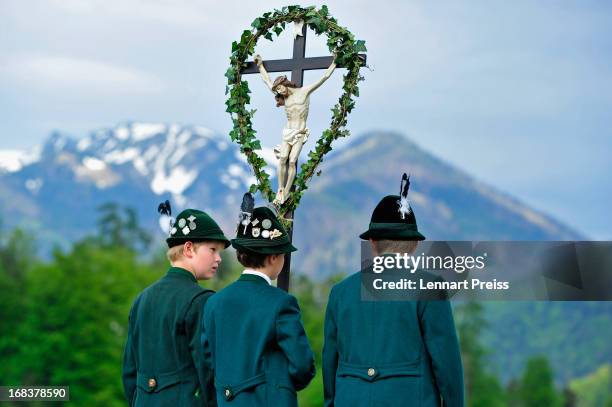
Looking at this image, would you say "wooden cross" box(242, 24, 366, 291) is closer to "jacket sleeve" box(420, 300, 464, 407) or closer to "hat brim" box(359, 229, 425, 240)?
"hat brim" box(359, 229, 425, 240)

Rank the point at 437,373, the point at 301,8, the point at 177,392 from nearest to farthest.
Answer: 1. the point at 437,373
2. the point at 177,392
3. the point at 301,8

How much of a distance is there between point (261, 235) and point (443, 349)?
52.0 inches

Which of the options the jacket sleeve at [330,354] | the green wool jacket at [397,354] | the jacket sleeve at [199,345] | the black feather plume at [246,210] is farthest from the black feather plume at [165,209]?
the green wool jacket at [397,354]

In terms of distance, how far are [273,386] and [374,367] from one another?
2.00ft

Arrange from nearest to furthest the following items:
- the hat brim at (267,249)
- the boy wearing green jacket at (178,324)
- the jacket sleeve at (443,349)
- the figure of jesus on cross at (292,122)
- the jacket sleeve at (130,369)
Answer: the jacket sleeve at (443,349) → the hat brim at (267,249) → the boy wearing green jacket at (178,324) → the jacket sleeve at (130,369) → the figure of jesus on cross at (292,122)

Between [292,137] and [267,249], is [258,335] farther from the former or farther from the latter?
[292,137]

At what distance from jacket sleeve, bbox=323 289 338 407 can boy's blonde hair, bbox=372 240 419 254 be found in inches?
16.6

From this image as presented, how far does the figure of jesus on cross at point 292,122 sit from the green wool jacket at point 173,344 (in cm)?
183

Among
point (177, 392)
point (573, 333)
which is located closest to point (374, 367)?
point (177, 392)

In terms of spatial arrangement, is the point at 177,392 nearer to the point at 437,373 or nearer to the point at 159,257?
the point at 437,373

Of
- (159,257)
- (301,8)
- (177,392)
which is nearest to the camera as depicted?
(177,392)

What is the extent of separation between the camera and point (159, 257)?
7019 centimetres

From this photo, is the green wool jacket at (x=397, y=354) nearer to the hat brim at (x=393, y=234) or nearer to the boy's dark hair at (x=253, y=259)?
the hat brim at (x=393, y=234)

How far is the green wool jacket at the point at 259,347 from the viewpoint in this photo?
6.57 m
